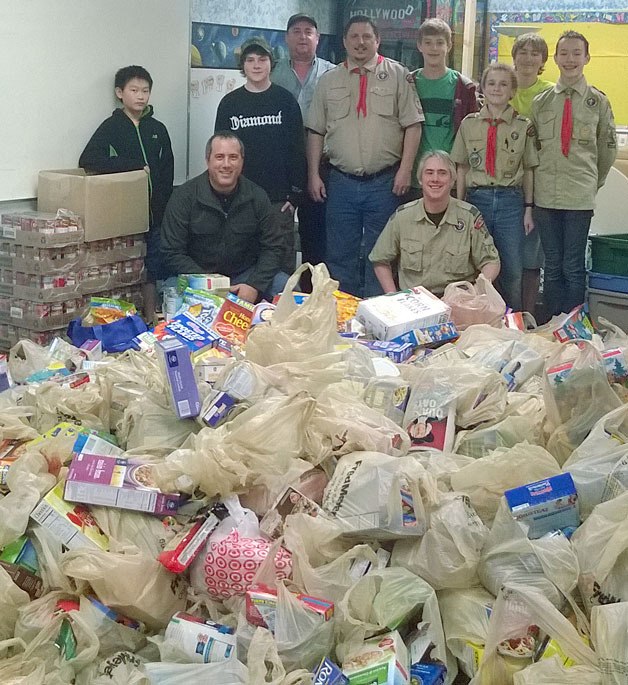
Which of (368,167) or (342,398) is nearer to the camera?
(342,398)

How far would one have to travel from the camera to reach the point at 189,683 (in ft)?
6.14

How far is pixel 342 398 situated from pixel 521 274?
2.48 metres

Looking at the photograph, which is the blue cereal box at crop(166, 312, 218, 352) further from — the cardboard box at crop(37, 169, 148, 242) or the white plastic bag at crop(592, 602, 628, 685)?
the white plastic bag at crop(592, 602, 628, 685)

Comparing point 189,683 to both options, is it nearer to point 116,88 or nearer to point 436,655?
point 436,655

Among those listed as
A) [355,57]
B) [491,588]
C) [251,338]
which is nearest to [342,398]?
[251,338]

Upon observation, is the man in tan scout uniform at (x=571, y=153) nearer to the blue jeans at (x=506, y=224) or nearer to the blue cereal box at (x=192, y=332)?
the blue jeans at (x=506, y=224)

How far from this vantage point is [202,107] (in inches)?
227

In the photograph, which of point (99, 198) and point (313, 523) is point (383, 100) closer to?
point (99, 198)

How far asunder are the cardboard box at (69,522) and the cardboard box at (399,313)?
60.1 inches

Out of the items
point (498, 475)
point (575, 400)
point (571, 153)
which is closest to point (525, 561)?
point (498, 475)

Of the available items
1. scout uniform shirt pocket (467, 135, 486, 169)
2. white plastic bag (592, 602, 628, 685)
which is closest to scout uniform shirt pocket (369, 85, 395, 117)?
scout uniform shirt pocket (467, 135, 486, 169)

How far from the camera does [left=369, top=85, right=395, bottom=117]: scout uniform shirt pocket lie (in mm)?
4844

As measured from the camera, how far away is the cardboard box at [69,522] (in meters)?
2.17

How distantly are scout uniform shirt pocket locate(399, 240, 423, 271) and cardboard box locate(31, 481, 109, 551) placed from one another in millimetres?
2409
